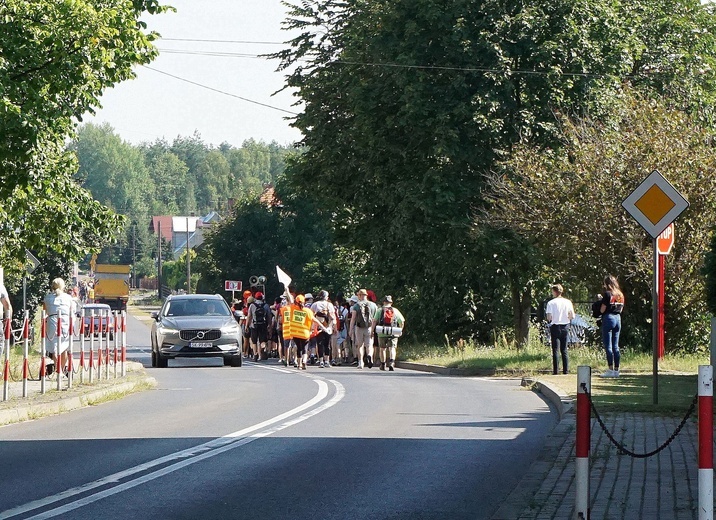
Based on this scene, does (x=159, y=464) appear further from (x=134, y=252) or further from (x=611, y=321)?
(x=134, y=252)

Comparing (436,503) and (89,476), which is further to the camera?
(89,476)

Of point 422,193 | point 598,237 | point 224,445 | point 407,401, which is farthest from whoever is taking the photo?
point 422,193

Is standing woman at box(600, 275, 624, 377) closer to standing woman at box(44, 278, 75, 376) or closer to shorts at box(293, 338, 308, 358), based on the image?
standing woman at box(44, 278, 75, 376)

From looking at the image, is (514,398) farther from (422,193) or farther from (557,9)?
(557,9)

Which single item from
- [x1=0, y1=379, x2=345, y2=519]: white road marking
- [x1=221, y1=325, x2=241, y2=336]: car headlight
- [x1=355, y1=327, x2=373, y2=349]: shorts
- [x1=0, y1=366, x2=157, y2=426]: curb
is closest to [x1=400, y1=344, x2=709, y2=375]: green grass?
[x1=355, y1=327, x2=373, y2=349]: shorts

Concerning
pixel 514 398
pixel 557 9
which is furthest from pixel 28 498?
pixel 557 9

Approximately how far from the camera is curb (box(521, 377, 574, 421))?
16.5 metres

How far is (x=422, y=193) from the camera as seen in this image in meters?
34.6

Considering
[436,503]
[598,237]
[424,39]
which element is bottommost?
[436,503]

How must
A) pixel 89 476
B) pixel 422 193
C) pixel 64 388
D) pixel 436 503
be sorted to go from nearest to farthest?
pixel 436 503
pixel 89 476
pixel 64 388
pixel 422 193

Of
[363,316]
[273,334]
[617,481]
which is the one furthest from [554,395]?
[273,334]

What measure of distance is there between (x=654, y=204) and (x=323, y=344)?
60.6 feet

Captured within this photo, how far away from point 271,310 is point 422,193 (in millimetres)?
5885

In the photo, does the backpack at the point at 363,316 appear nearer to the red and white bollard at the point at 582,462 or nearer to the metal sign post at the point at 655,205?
the metal sign post at the point at 655,205
